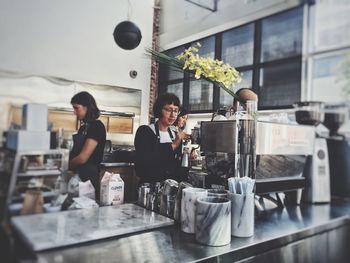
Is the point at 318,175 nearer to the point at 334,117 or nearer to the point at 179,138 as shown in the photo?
the point at 334,117

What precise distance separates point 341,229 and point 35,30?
1.62 m

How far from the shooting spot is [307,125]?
1.73 meters

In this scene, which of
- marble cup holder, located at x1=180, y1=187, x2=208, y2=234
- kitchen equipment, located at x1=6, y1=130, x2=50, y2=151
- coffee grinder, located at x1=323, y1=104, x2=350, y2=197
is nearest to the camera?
kitchen equipment, located at x1=6, y1=130, x2=50, y2=151

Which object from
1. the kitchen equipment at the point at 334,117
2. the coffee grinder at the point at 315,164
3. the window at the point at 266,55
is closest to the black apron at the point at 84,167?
the window at the point at 266,55

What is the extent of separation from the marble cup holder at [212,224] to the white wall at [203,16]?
0.79 m

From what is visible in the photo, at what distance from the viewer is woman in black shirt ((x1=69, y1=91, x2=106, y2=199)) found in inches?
42.3

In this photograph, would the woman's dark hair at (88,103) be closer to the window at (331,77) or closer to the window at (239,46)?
the window at (239,46)

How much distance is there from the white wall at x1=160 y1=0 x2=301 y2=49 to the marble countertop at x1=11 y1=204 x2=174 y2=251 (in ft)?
2.56

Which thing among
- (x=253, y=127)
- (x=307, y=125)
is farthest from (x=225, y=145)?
(x=307, y=125)

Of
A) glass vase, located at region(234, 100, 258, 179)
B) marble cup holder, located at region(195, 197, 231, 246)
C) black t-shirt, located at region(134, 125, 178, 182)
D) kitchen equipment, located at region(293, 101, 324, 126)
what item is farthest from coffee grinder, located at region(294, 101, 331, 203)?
marble cup holder, located at region(195, 197, 231, 246)

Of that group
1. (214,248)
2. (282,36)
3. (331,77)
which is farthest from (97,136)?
(331,77)

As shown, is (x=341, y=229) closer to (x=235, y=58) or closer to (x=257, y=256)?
(x=257, y=256)

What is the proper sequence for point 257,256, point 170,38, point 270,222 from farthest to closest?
point 170,38 < point 270,222 < point 257,256

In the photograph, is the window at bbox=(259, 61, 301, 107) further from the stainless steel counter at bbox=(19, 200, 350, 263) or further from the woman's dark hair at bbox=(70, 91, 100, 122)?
the woman's dark hair at bbox=(70, 91, 100, 122)
